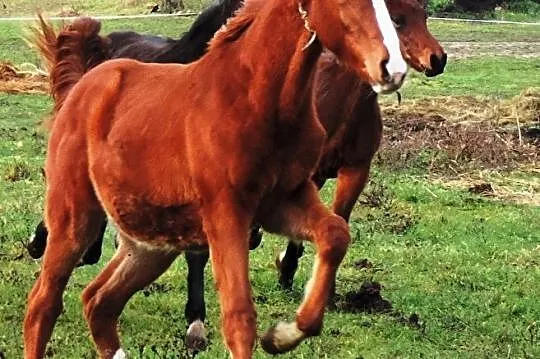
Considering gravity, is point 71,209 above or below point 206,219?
below

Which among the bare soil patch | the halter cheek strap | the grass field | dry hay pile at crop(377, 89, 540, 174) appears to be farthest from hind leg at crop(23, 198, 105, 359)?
dry hay pile at crop(377, 89, 540, 174)

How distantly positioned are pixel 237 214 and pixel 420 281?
13.9 ft

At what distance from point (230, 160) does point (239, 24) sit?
75cm

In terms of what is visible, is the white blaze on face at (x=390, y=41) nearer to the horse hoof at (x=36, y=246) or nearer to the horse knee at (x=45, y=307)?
the horse knee at (x=45, y=307)

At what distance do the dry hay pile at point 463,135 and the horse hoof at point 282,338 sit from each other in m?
9.48

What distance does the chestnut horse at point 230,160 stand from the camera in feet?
16.2

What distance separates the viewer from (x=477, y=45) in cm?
3019

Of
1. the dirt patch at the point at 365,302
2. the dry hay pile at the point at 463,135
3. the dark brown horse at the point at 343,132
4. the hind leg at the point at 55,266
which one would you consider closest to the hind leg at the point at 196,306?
the dark brown horse at the point at 343,132

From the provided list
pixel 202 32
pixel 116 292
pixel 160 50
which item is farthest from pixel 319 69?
pixel 116 292

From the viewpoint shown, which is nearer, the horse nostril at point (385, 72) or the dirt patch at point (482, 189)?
the horse nostril at point (385, 72)

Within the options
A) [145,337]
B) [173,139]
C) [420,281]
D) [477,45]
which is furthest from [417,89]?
[173,139]

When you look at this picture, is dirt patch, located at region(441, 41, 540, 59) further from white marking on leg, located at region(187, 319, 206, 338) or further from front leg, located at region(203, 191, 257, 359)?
front leg, located at region(203, 191, 257, 359)

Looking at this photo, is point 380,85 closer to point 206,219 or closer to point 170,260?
point 206,219

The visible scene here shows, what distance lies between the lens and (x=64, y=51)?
24.3ft
